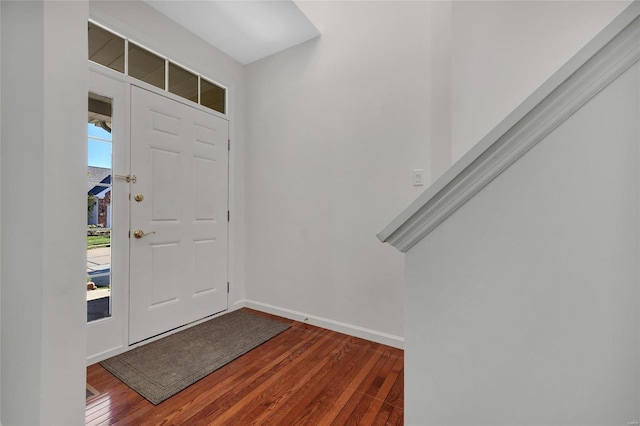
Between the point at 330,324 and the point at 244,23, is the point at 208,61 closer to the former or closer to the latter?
the point at 244,23

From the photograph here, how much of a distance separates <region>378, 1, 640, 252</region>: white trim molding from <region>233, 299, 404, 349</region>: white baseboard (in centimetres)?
173

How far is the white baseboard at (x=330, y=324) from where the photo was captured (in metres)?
2.14

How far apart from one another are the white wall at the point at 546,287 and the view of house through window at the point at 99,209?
2.25m

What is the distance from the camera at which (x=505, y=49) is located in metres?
1.69

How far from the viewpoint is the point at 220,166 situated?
9.09 feet

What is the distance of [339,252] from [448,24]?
1.92m

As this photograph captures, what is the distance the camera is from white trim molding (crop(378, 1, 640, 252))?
0.50m

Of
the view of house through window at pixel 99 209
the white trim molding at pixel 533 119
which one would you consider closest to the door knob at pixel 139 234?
the view of house through window at pixel 99 209

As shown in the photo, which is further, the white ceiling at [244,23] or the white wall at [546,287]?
the white ceiling at [244,23]

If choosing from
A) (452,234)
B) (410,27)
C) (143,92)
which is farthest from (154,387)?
(410,27)

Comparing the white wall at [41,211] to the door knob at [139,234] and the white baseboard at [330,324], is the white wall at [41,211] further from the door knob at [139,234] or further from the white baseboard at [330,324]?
the white baseboard at [330,324]

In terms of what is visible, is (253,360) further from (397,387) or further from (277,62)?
(277,62)

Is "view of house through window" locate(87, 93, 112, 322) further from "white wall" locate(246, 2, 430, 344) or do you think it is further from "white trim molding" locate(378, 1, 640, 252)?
"white trim molding" locate(378, 1, 640, 252)

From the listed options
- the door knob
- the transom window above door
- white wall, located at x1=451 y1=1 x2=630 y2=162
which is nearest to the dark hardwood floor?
the door knob
